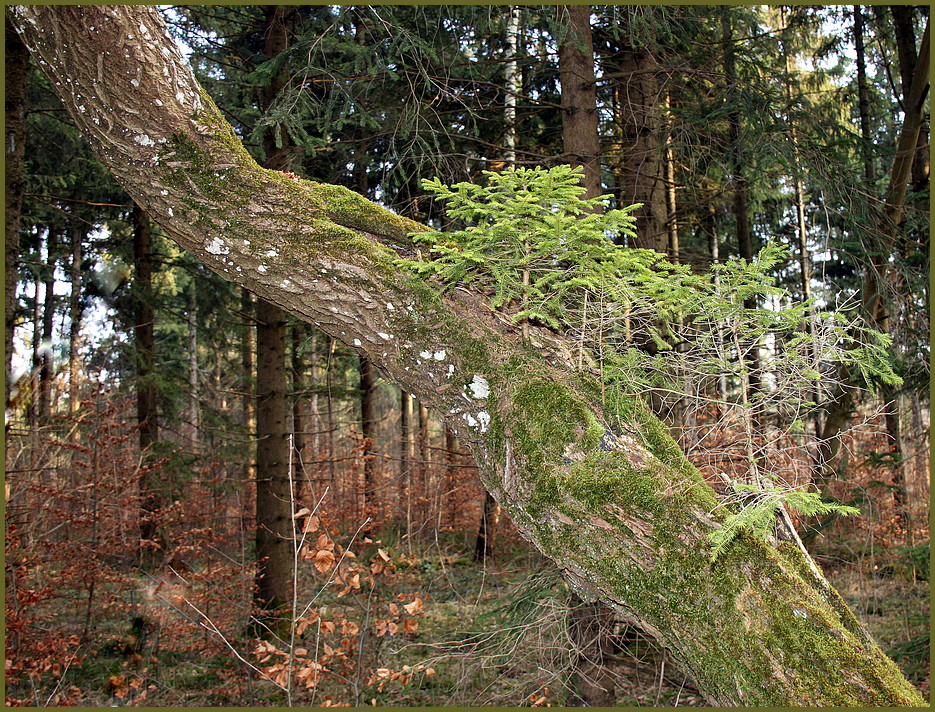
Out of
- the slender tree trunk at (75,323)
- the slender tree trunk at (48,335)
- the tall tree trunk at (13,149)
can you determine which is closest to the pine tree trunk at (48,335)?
the slender tree trunk at (48,335)

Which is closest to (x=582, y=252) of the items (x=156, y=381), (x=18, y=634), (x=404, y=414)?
(x=18, y=634)

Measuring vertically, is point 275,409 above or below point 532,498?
above

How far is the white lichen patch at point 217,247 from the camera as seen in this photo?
10.1ft

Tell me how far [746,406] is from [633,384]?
54 cm

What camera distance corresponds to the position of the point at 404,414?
41.4ft

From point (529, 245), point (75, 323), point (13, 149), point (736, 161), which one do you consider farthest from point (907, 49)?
point (75, 323)

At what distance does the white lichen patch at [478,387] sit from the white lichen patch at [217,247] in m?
1.39

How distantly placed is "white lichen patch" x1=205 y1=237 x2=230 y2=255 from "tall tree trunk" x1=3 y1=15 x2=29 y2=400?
324 cm

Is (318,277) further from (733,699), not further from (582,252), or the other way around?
(733,699)

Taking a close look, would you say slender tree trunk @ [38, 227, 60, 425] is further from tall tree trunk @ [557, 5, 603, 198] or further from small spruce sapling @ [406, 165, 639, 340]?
small spruce sapling @ [406, 165, 639, 340]

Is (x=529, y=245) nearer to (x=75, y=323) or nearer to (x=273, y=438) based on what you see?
(x=273, y=438)

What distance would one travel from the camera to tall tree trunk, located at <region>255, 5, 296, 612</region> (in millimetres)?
7273

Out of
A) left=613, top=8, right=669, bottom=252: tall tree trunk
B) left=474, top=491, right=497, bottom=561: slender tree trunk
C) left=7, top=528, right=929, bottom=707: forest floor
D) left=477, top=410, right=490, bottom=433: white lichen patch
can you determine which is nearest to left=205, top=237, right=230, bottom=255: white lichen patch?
left=477, top=410, right=490, bottom=433: white lichen patch

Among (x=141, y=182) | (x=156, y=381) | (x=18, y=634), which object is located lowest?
(x=18, y=634)
